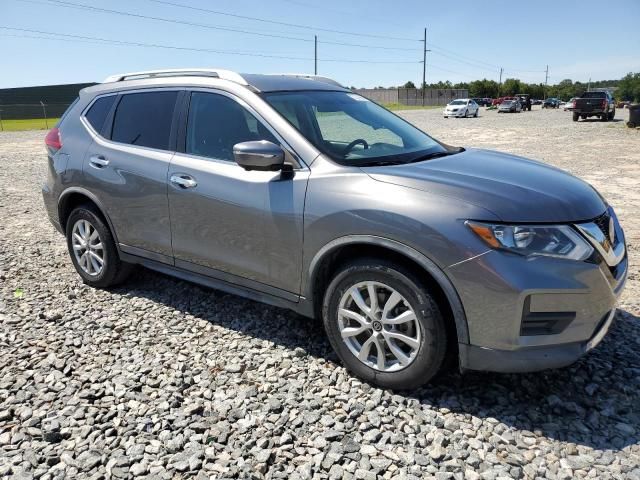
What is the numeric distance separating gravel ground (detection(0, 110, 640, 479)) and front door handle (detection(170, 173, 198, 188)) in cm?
112

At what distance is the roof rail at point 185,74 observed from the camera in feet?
12.1

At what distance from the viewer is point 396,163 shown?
327 centimetres

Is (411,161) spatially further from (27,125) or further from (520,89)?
(520,89)

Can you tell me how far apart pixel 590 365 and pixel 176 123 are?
335 cm

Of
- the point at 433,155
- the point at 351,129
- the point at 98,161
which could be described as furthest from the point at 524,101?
the point at 98,161

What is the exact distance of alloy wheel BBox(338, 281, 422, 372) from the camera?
290 centimetres

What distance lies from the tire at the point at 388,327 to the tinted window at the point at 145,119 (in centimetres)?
186

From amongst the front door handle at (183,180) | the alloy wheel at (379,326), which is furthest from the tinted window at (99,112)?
the alloy wheel at (379,326)

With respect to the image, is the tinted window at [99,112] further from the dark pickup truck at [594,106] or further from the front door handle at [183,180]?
the dark pickup truck at [594,106]

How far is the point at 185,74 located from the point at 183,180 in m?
0.89

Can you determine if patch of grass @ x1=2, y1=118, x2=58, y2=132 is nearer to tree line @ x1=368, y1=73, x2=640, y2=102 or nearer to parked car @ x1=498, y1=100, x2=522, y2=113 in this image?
parked car @ x1=498, y1=100, x2=522, y2=113

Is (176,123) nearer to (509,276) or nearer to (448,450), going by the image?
(509,276)

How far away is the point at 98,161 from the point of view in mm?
4332

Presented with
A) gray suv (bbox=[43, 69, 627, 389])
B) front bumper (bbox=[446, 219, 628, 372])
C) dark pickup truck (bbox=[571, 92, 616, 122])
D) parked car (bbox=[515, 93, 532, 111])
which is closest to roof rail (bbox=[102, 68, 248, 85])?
gray suv (bbox=[43, 69, 627, 389])
